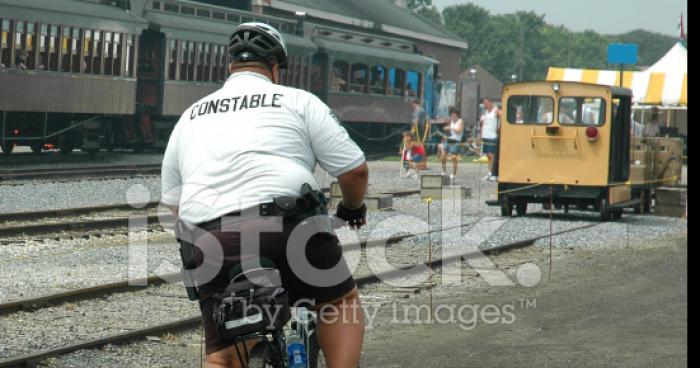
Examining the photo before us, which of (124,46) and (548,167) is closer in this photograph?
(548,167)

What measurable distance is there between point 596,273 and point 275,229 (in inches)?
373

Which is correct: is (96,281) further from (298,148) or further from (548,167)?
(548,167)

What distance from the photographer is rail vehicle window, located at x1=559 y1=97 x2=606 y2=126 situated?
18.8m

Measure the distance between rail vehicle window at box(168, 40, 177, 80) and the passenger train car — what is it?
0.9 inches

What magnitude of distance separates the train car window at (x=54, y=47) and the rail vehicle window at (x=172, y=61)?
423 centimetres

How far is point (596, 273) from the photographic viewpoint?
13016mm

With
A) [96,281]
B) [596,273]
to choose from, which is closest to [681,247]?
[596,273]

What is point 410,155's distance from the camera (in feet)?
95.6

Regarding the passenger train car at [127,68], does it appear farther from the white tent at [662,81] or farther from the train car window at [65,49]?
the white tent at [662,81]

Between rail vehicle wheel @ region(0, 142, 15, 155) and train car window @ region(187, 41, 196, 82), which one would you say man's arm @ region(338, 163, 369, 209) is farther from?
train car window @ region(187, 41, 196, 82)
